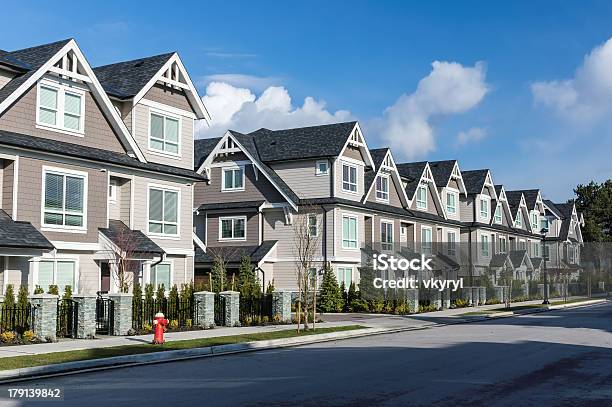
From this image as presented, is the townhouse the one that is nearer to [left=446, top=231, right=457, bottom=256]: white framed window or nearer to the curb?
the curb

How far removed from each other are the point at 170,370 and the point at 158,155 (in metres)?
16.9

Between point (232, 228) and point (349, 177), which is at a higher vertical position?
point (349, 177)

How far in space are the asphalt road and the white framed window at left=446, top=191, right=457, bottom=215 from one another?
38.6 meters

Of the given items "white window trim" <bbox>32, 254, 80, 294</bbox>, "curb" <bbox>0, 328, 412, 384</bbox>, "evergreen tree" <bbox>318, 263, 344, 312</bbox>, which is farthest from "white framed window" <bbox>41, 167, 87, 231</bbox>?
"evergreen tree" <bbox>318, 263, 344, 312</bbox>

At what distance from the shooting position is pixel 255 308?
3003 centimetres

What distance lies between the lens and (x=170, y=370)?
1591 cm

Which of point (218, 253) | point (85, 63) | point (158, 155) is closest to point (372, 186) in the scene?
point (218, 253)

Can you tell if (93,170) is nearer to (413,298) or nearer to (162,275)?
(162,275)

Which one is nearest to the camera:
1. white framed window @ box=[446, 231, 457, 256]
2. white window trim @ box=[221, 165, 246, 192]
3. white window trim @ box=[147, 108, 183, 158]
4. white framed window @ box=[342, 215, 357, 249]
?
white window trim @ box=[147, 108, 183, 158]

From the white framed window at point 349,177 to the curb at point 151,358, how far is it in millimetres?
18789

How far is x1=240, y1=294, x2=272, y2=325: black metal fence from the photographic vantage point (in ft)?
95.8

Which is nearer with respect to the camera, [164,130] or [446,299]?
[164,130]

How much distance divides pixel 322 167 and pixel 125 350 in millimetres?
25936

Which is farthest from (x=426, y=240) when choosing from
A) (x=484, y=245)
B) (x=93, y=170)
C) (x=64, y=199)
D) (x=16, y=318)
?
(x=16, y=318)
